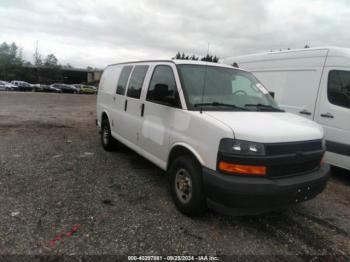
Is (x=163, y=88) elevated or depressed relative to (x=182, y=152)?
A: elevated

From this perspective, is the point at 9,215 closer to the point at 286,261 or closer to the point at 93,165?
the point at 93,165

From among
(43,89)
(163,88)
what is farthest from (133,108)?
(43,89)

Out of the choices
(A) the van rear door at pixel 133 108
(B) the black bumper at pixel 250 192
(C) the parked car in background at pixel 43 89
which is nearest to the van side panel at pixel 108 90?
(A) the van rear door at pixel 133 108

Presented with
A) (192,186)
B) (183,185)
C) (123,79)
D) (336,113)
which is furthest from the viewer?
(123,79)

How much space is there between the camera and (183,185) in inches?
140

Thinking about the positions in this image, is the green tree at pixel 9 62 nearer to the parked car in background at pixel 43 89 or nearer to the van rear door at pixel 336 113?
the parked car in background at pixel 43 89

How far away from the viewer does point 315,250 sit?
118 inches

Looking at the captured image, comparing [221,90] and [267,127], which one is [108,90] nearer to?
[221,90]

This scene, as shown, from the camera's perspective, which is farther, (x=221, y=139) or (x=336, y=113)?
(x=336, y=113)

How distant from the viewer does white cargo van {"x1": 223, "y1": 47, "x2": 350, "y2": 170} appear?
5.09 meters

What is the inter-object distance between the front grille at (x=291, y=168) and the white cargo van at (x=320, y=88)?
216 centimetres

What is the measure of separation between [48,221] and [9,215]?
1.70 feet

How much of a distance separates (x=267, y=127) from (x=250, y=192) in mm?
749

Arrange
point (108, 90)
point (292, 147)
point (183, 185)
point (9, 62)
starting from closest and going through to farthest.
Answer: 1. point (292, 147)
2. point (183, 185)
3. point (108, 90)
4. point (9, 62)
